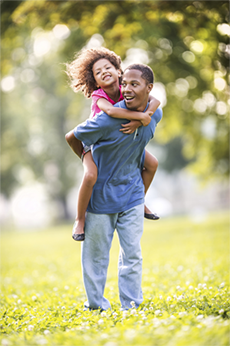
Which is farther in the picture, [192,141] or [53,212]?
[53,212]

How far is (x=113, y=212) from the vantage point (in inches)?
126

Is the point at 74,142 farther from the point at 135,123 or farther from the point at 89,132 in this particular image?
the point at 135,123

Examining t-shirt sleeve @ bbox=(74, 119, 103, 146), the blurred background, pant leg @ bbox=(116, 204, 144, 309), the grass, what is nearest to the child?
t-shirt sleeve @ bbox=(74, 119, 103, 146)

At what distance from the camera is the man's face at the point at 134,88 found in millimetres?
2959

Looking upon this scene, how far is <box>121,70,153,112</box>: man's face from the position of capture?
296 centimetres

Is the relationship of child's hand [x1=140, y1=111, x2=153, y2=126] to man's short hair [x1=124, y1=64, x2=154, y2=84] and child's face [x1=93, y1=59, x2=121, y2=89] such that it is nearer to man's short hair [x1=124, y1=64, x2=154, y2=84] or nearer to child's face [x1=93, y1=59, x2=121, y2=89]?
man's short hair [x1=124, y1=64, x2=154, y2=84]

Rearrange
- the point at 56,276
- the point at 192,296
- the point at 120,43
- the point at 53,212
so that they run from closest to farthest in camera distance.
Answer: the point at 192,296 → the point at 56,276 → the point at 120,43 → the point at 53,212

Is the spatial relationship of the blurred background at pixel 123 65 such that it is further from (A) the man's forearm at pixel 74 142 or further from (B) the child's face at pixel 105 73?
(A) the man's forearm at pixel 74 142

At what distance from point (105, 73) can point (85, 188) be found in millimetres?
1064

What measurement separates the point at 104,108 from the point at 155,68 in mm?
8249

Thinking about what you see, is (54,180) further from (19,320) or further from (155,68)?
(19,320)

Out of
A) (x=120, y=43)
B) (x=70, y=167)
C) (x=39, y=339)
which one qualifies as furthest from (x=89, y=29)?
(x=70, y=167)

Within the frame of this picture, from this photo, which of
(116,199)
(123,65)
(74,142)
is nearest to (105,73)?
(74,142)

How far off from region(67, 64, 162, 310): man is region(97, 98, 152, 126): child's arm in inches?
2.4
